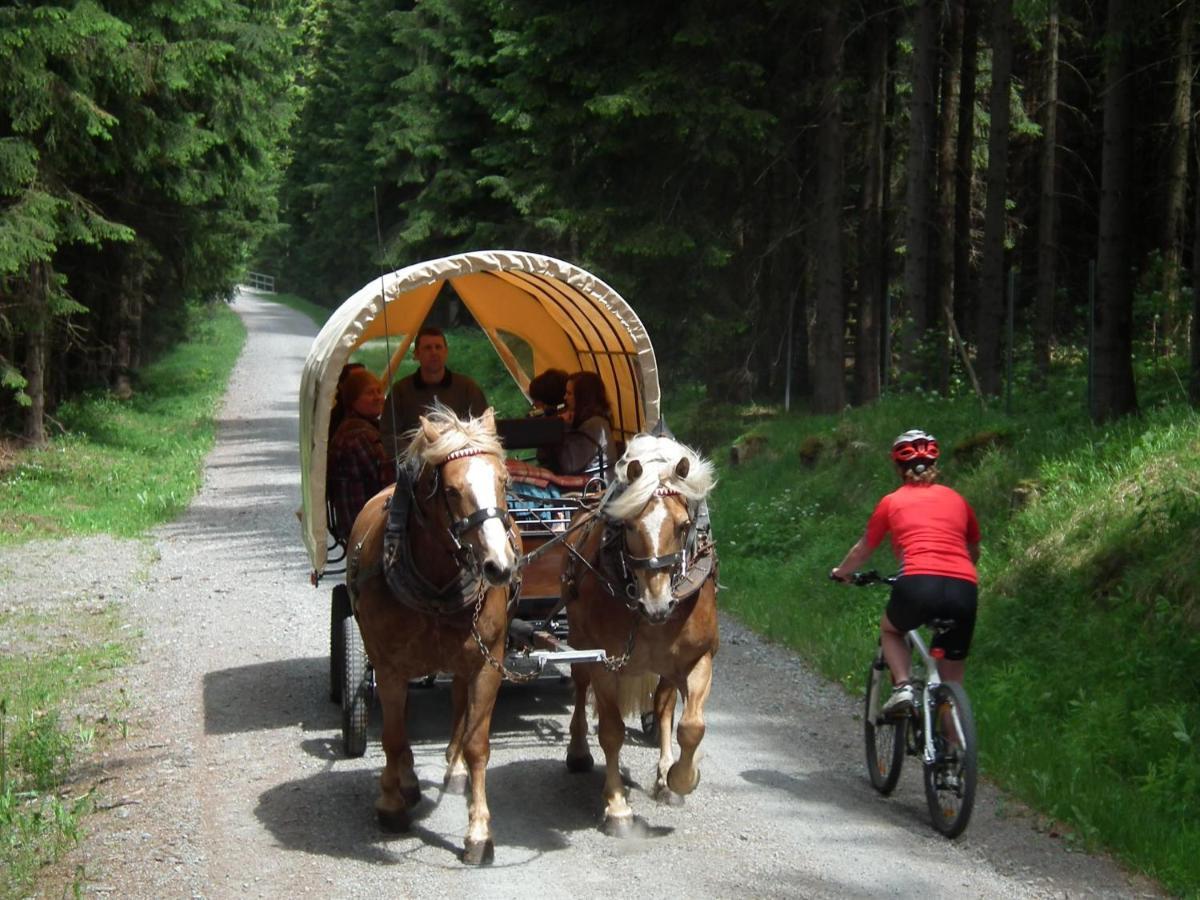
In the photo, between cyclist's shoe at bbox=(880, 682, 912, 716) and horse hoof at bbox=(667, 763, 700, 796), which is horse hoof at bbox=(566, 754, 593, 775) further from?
cyclist's shoe at bbox=(880, 682, 912, 716)

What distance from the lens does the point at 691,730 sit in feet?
20.6

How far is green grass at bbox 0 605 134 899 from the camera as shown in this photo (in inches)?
252

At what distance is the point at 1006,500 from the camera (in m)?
11.5

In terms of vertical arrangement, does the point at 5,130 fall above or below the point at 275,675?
above

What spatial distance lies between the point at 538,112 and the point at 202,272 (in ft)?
36.2

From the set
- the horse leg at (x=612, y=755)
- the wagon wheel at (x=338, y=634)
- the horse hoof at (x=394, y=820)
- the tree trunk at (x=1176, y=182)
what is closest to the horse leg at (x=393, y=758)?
the horse hoof at (x=394, y=820)

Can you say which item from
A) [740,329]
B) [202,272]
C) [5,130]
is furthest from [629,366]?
[202,272]

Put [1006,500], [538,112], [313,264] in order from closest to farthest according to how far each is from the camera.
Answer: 1. [1006,500]
2. [538,112]
3. [313,264]

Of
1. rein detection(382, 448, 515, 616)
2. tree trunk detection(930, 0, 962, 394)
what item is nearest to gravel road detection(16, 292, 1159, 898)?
rein detection(382, 448, 515, 616)

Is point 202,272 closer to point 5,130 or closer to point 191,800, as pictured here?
point 5,130

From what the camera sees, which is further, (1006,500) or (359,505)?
(1006,500)

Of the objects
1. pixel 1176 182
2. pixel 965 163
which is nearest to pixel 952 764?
pixel 1176 182

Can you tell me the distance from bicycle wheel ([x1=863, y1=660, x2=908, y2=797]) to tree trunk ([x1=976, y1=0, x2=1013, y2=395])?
12.1m

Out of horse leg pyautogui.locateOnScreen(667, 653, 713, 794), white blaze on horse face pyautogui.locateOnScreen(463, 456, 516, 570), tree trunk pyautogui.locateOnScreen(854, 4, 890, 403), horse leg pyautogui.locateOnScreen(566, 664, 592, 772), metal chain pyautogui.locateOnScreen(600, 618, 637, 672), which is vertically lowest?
horse leg pyautogui.locateOnScreen(566, 664, 592, 772)
